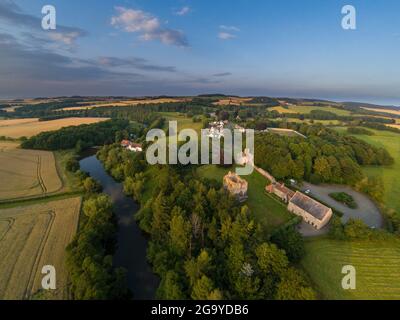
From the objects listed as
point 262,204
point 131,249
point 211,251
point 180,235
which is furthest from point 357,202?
point 131,249

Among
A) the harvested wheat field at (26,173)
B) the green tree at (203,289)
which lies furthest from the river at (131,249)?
the harvested wheat field at (26,173)

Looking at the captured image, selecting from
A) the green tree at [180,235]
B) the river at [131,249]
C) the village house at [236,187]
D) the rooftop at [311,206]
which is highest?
the village house at [236,187]

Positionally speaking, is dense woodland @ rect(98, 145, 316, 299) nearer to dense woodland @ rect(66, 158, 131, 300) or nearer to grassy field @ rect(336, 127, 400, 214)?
dense woodland @ rect(66, 158, 131, 300)

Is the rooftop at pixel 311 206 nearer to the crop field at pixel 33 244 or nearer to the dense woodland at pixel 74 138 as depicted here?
the crop field at pixel 33 244

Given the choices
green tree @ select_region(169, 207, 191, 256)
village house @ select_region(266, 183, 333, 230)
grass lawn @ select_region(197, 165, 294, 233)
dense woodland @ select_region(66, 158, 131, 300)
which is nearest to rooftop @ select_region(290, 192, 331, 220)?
village house @ select_region(266, 183, 333, 230)

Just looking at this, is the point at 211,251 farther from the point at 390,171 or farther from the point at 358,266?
the point at 390,171

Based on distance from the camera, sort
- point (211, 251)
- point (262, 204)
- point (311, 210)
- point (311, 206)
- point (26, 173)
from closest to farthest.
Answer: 1. point (211, 251)
2. point (311, 210)
3. point (311, 206)
4. point (262, 204)
5. point (26, 173)
